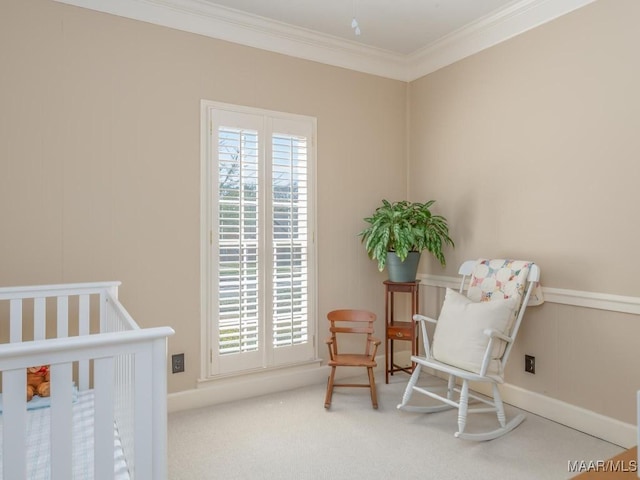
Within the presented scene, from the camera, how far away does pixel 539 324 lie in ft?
9.27

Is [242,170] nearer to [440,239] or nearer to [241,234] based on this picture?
[241,234]

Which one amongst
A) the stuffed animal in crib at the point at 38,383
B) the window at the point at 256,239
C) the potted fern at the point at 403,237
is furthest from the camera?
the potted fern at the point at 403,237

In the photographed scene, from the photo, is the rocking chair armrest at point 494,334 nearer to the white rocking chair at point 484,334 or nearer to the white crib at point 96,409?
the white rocking chair at point 484,334

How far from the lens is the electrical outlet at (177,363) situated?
2.88 meters

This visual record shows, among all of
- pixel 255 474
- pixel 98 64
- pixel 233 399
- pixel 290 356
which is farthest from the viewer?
pixel 290 356

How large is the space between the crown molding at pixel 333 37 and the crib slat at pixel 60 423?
2.40 meters

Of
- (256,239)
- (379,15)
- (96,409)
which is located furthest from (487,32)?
(96,409)

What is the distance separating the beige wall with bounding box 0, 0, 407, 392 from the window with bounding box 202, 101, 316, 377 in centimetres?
10

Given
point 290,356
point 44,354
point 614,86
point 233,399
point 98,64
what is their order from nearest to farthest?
point 44,354
point 614,86
point 98,64
point 233,399
point 290,356

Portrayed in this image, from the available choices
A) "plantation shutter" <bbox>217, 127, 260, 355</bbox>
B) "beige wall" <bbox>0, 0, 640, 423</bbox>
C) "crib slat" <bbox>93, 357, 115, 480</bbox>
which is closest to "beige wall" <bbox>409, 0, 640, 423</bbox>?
"beige wall" <bbox>0, 0, 640, 423</bbox>

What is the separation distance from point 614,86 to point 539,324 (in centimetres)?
151

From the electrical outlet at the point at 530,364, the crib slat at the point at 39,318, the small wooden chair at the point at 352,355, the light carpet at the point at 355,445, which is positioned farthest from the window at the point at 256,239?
the electrical outlet at the point at 530,364

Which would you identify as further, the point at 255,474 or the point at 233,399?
the point at 233,399

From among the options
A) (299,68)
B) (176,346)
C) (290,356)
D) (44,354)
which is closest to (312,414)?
(290,356)
